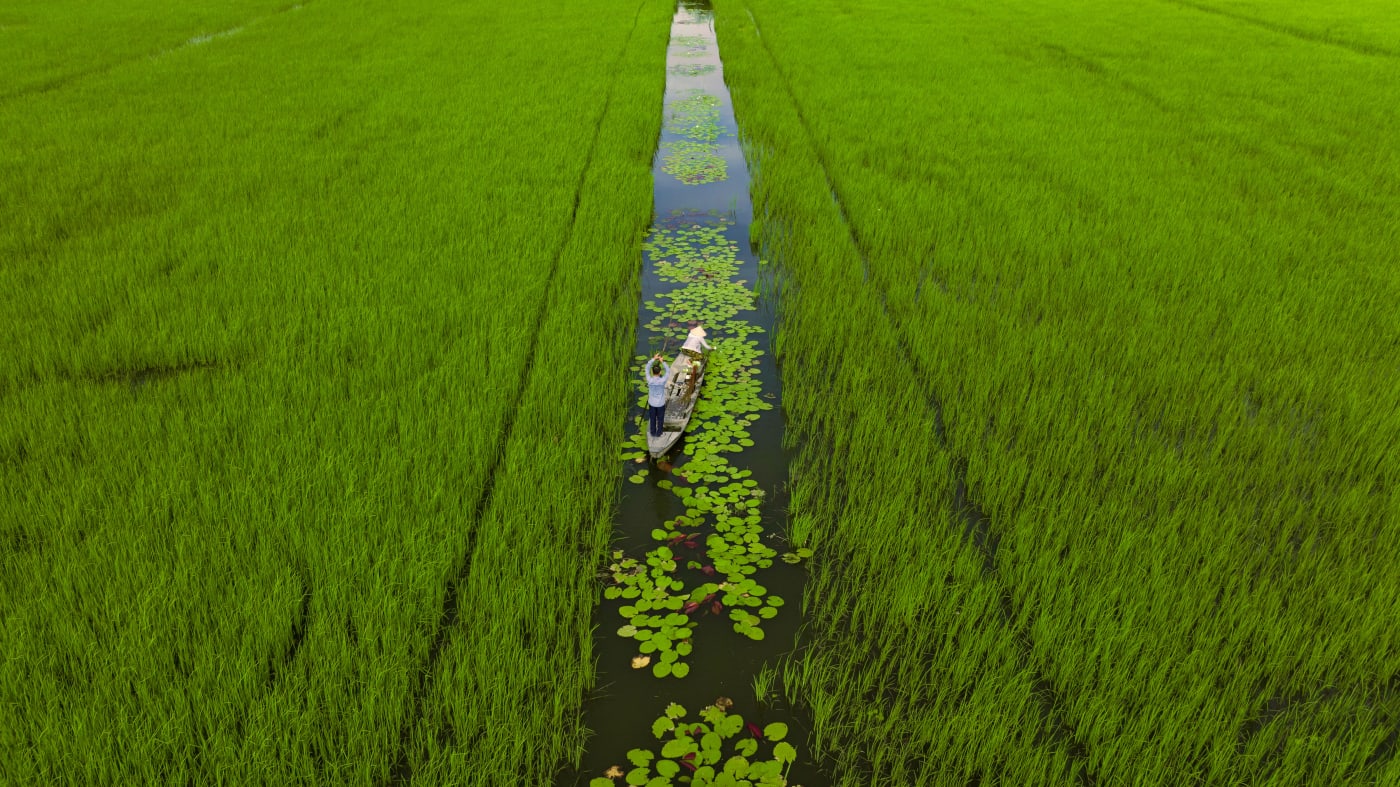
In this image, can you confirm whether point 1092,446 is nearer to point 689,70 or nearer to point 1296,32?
point 689,70

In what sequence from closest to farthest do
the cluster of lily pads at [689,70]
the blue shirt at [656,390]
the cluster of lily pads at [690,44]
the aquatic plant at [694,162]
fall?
the blue shirt at [656,390] < the aquatic plant at [694,162] < the cluster of lily pads at [689,70] < the cluster of lily pads at [690,44]

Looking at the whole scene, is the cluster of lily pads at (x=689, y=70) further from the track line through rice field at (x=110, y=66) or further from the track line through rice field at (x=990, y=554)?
the track line through rice field at (x=110, y=66)

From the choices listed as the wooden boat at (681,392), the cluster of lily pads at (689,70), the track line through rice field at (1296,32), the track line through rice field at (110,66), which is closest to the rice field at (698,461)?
the wooden boat at (681,392)

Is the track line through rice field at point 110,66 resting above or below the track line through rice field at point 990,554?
above

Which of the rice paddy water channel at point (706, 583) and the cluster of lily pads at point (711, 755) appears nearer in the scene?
the cluster of lily pads at point (711, 755)

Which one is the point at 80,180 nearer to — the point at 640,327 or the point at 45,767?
the point at 640,327

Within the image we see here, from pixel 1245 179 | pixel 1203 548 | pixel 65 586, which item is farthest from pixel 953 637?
pixel 1245 179
